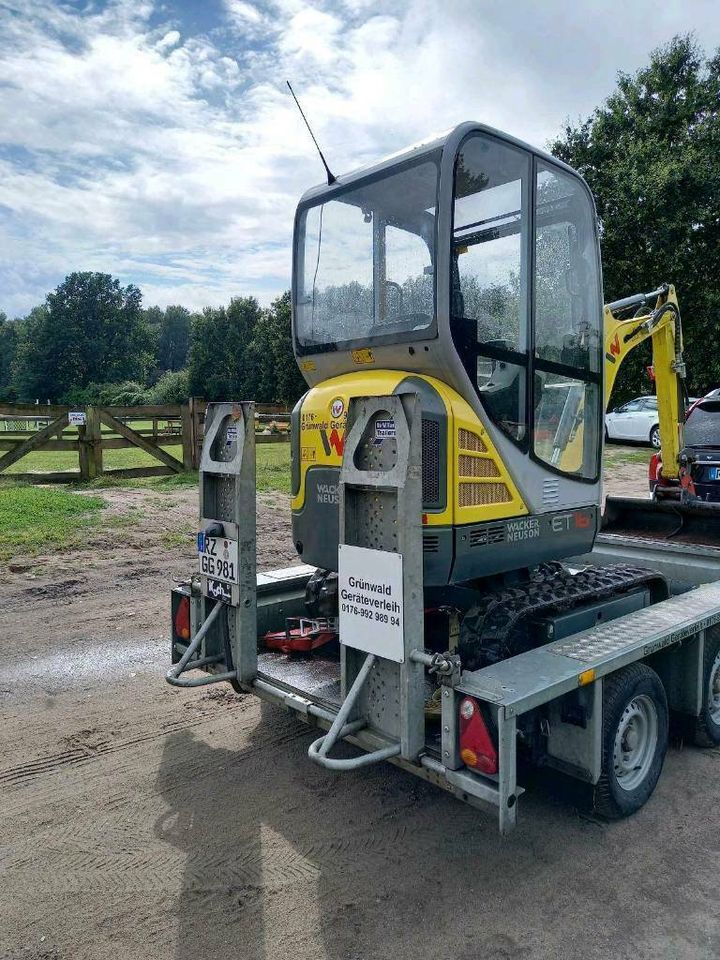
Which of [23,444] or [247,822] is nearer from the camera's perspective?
[247,822]

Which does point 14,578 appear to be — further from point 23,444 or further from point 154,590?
point 23,444

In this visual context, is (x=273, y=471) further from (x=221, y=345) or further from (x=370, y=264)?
(x=221, y=345)

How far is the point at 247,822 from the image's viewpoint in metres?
3.77

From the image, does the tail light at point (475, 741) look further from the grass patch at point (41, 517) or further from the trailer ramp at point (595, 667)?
the grass patch at point (41, 517)

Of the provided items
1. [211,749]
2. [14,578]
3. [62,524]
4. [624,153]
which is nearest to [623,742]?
[211,749]

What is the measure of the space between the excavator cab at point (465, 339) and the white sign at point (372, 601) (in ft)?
1.43

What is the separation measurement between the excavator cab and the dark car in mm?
5241

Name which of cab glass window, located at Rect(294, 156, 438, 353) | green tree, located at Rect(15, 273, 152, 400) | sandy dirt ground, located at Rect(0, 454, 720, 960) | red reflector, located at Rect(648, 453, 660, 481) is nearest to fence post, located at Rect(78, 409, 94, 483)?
sandy dirt ground, located at Rect(0, 454, 720, 960)

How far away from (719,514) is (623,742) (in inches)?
127

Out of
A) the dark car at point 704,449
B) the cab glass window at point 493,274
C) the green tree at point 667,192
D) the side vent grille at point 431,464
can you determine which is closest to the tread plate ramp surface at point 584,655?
the side vent grille at point 431,464

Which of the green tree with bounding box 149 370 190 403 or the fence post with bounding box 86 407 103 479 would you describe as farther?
the green tree with bounding box 149 370 190 403

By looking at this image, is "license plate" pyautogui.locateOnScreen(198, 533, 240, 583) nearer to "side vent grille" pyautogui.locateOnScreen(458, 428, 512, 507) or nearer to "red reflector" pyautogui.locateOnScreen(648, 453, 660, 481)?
"side vent grille" pyautogui.locateOnScreen(458, 428, 512, 507)

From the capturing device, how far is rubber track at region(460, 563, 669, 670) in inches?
158

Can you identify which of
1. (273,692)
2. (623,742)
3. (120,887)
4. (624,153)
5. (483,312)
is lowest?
(120,887)
